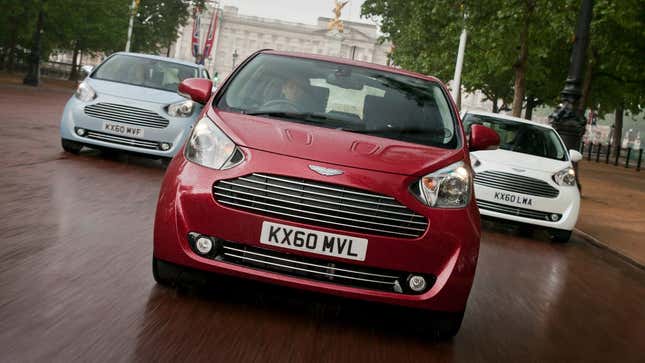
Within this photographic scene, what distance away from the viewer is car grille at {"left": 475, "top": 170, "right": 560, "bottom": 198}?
38.1 feet

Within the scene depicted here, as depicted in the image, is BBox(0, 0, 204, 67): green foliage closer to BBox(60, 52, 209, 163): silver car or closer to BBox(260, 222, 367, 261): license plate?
BBox(60, 52, 209, 163): silver car

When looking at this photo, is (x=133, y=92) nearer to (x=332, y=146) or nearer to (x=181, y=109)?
(x=181, y=109)

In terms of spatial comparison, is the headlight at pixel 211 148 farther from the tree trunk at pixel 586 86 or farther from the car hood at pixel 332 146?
the tree trunk at pixel 586 86

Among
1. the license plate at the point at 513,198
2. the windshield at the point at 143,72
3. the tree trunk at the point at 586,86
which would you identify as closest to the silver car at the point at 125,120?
the windshield at the point at 143,72

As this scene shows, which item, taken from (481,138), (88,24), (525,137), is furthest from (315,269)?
(88,24)

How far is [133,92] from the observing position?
12234 mm

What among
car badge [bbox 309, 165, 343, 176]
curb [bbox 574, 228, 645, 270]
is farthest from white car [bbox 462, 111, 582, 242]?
car badge [bbox 309, 165, 343, 176]

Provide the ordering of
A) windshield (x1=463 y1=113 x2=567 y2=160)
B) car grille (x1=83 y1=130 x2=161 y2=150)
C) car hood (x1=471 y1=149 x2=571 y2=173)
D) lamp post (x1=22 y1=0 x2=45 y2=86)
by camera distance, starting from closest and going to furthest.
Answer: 1. car grille (x1=83 y1=130 x2=161 y2=150)
2. car hood (x1=471 y1=149 x2=571 y2=173)
3. windshield (x1=463 y1=113 x2=567 y2=160)
4. lamp post (x1=22 y1=0 x2=45 y2=86)

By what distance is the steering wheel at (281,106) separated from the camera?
217 inches

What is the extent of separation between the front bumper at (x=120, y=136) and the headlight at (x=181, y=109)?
4.1 inches

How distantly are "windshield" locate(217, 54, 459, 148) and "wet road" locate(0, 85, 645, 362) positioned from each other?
1078mm

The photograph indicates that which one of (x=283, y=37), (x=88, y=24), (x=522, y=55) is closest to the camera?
(x=522, y=55)

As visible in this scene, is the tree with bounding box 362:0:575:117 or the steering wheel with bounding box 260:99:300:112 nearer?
the steering wheel with bounding box 260:99:300:112

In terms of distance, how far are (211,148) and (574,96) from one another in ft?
42.1
